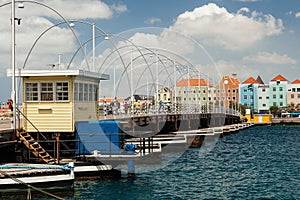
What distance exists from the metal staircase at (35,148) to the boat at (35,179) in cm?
281

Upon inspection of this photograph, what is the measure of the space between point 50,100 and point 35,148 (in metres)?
3.28

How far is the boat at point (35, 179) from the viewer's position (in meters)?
21.8

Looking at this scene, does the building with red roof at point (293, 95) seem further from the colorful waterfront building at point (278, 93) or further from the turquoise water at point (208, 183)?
the turquoise water at point (208, 183)

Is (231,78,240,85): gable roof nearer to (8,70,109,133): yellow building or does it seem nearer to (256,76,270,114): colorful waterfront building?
(256,76,270,114): colorful waterfront building

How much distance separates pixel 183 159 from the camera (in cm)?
4228

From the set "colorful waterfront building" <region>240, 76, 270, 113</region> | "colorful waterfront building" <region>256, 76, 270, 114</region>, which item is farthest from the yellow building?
"colorful waterfront building" <region>256, 76, 270, 114</region>

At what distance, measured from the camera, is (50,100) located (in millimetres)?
27625

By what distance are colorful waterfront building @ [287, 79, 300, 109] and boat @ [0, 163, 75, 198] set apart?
470 feet

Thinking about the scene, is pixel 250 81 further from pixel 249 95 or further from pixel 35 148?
pixel 35 148

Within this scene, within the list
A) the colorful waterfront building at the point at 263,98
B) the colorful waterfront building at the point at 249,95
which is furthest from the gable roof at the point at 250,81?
the colorful waterfront building at the point at 263,98

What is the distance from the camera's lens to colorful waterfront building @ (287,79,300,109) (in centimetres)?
15571

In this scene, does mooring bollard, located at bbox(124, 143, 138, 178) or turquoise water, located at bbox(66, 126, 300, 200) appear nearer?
turquoise water, located at bbox(66, 126, 300, 200)

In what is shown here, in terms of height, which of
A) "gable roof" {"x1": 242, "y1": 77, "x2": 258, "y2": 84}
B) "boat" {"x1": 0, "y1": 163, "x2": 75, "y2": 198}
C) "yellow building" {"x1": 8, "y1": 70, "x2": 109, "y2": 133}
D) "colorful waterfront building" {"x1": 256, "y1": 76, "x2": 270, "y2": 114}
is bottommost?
"boat" {"x1": 0, "y1": 163, "x2": 75, "y2": 198}

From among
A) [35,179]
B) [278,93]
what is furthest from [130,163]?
[278,93]
